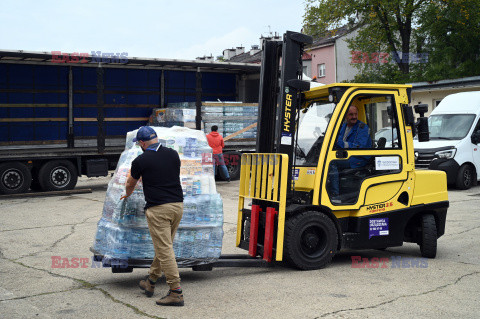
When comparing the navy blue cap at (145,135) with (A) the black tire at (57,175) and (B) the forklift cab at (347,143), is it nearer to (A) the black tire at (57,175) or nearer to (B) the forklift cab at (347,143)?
(B) the forklift cab at (347,143)

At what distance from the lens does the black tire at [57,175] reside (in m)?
16.3

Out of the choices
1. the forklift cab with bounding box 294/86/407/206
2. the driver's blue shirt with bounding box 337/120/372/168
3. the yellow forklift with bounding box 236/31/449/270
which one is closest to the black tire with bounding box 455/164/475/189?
the yellow forklift with bounding box 236/31/449/270

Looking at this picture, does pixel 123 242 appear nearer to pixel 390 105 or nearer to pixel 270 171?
pixel 270 171

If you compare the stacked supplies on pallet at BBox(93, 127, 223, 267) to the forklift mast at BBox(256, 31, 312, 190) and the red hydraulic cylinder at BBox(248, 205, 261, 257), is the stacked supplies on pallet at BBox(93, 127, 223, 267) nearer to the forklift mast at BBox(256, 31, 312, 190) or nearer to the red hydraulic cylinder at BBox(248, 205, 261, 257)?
the red hydraulic cylinder at BBox(248, 205, 261, 257)

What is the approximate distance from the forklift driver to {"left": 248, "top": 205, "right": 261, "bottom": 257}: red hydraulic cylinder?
39.1 inches

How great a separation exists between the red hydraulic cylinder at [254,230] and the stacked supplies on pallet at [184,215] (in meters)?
0.69

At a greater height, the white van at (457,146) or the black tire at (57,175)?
the white van at (457,146)

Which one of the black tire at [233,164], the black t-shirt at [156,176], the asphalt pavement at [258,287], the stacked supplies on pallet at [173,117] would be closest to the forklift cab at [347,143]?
the asphalt pavement at [258,287]

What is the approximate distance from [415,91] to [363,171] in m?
23.0

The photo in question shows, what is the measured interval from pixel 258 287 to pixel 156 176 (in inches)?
67.3

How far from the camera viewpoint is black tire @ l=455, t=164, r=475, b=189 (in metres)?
16.3

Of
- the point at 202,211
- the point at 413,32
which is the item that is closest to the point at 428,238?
the point at 202,211

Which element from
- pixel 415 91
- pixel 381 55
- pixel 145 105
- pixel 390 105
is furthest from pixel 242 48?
pixel 390 105

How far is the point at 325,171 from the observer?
734 centimetres
